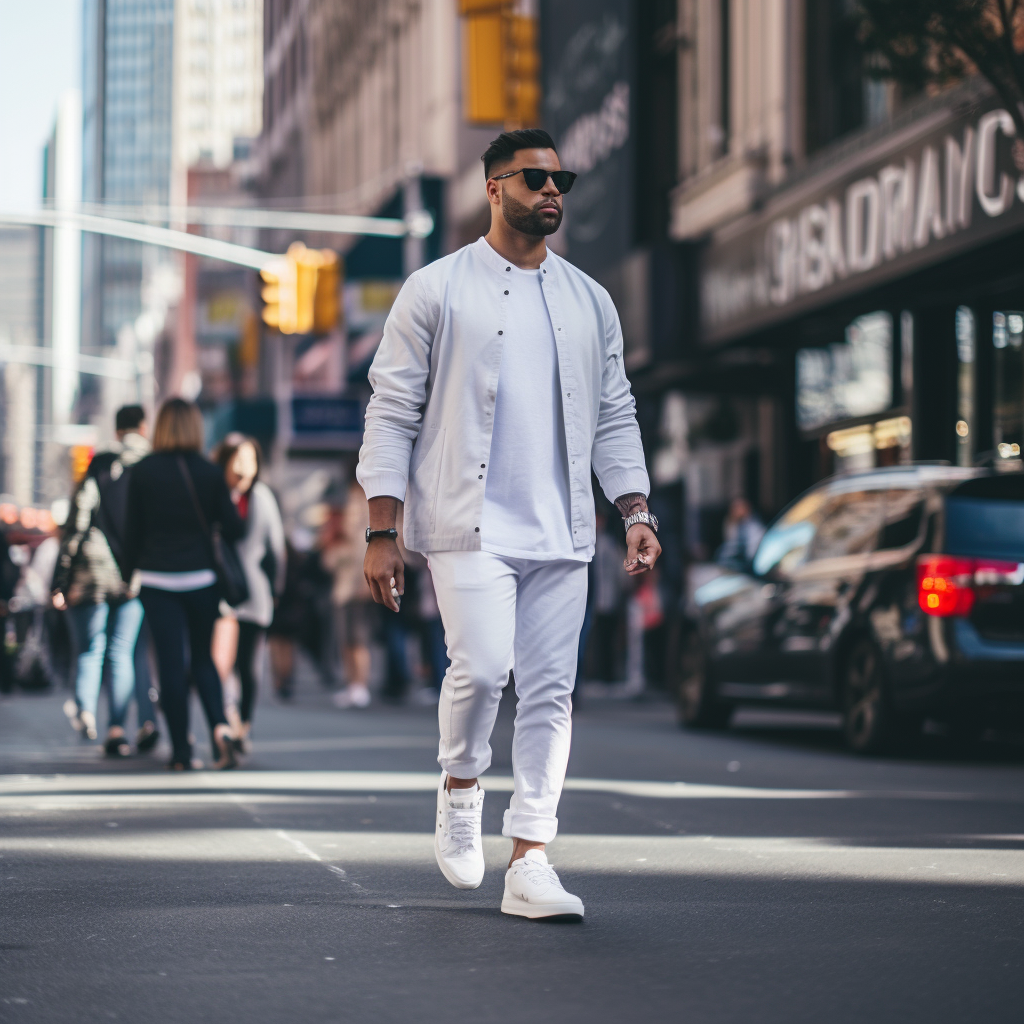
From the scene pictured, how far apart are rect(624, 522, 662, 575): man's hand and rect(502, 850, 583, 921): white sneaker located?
2.61 ft

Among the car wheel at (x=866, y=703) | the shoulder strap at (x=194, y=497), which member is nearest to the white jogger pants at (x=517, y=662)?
the shoulder strap at (x=194, y=497)

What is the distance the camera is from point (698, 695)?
1305 cm

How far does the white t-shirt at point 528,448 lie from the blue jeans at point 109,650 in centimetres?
578

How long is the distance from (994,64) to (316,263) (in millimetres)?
11052

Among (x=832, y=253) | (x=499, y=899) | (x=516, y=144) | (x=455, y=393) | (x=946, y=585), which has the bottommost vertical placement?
(x=499, y=899)

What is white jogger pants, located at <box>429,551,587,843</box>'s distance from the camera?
4.92 metres

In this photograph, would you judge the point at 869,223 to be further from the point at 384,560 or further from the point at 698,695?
the point at 384,560

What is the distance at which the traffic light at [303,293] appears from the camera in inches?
837

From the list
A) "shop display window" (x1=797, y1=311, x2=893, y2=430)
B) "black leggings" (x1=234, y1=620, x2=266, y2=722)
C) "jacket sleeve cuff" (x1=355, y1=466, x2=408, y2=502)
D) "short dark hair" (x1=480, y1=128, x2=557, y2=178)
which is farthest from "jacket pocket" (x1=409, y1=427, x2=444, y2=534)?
"shop display window" (x1=797, y1=311, x2=893, y2=430)

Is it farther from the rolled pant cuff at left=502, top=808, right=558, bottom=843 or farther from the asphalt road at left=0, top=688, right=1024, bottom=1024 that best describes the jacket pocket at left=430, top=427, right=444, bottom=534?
the asphalt road at left=0, top=688, right=1024, bottom=1024

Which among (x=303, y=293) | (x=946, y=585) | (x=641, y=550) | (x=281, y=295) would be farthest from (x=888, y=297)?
(x=641, y=550)

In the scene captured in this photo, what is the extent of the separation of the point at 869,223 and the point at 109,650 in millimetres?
8320

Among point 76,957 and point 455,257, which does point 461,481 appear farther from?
point 76,957

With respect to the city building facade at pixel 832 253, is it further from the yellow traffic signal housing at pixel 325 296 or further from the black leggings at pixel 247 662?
the black leggings at pixel 247 662
